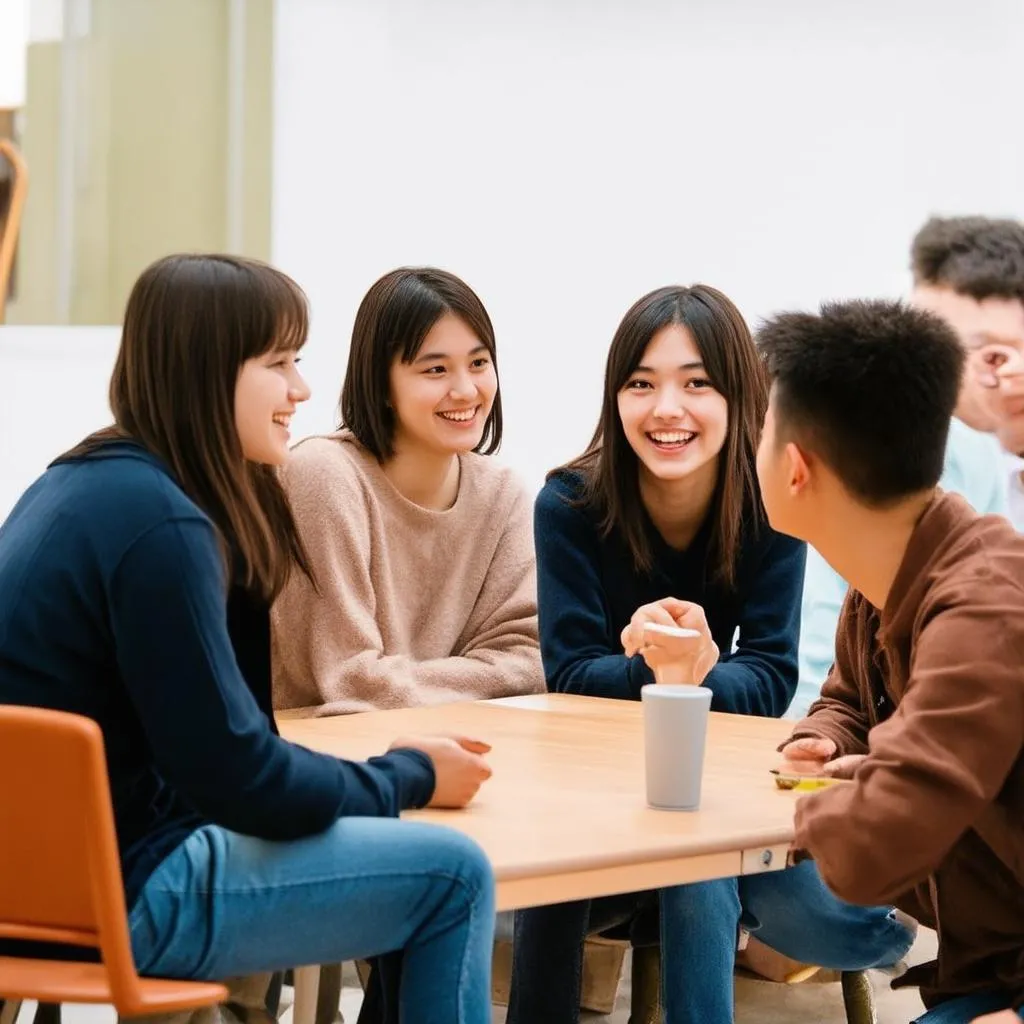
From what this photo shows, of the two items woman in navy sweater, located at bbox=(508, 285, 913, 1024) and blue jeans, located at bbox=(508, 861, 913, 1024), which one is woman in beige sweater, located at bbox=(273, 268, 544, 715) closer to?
woman in navy sweater, located at bbox=(508, 285, 913, 1024)

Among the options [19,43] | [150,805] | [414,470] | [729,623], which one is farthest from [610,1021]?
[19,43]

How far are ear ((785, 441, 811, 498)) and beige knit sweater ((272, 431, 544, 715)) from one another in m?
1.06

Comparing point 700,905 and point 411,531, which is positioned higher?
point 411,531

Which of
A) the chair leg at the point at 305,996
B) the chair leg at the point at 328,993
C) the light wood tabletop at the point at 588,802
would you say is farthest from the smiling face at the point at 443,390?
the chair leg at the point at 305,996

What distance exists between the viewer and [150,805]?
158cm

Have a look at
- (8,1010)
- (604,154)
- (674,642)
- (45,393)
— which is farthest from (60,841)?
(604,154)

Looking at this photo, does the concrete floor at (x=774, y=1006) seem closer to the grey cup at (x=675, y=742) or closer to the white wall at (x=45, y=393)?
the grey cup at (x=675, y=742)

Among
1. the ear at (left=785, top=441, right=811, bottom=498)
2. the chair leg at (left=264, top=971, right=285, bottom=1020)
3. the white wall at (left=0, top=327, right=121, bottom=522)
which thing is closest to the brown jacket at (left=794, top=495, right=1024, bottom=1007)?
the ear at (left=785, top=441, right=811, bottom=498)

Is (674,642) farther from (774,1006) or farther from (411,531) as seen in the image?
(774,1006)

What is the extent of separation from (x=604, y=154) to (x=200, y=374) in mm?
3936

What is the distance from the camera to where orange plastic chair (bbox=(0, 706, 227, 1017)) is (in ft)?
4.57

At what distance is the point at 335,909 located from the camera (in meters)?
1.53

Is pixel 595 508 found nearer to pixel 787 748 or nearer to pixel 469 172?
pixel 787 748

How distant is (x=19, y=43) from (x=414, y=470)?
278 cm
